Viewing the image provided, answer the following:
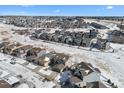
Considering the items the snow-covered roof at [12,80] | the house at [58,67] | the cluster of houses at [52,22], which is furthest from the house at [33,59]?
the cluster of houses at [52,22]

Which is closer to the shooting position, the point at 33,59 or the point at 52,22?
the point at 33,59

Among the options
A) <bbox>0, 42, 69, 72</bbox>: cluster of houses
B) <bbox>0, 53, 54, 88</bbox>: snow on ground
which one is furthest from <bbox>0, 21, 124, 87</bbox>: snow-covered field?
<bbox>0, 42, 69, 72</bbox>: cluster of houses

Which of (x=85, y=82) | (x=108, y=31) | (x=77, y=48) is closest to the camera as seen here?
(x=85, y=82)

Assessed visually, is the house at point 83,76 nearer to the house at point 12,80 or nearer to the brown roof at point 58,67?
the brown roof at point 58,67

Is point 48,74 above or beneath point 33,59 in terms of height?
beneath

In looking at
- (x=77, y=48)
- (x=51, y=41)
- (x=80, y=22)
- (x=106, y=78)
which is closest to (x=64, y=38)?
(x=51, y=41)

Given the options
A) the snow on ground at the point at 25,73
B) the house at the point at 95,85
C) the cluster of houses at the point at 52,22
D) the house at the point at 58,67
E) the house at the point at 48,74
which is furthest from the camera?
the cluster of houses at the point at 52,22

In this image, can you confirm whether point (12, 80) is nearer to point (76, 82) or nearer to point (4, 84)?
point (4, 84)

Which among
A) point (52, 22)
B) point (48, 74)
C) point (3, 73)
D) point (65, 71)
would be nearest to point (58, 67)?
point (65, 71)

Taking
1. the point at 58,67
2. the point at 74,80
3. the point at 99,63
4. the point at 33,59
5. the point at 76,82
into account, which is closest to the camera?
the point at 76,82
